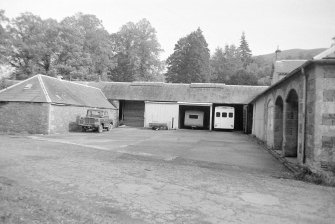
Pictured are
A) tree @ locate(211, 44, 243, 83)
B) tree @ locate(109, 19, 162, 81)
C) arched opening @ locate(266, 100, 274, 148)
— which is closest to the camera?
arched opening @ locate(266, 100, 274, 148)

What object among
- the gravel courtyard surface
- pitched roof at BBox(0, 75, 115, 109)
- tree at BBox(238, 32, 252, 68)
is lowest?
the gravel courtyard surface

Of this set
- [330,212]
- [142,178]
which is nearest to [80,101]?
[142,178]

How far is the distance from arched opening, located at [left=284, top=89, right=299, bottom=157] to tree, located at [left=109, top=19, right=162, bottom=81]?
4404 cm

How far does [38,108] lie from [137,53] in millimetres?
37111

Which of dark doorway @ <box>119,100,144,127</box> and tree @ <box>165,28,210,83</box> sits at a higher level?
tree @ <box>165,28,210,83</box>

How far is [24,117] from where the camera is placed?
21.2 meters

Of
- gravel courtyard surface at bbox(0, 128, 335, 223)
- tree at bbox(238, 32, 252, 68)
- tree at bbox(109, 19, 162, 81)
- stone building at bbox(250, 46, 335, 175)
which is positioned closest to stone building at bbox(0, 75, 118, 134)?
gravel courtyard surface at bbox(0, 128, 335, 223)

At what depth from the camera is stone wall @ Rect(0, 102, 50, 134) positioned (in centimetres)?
2095

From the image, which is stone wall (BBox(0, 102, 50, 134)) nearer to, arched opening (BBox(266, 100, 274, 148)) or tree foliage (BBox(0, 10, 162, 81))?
arched opening (BBox(266, 100, 274, 148))

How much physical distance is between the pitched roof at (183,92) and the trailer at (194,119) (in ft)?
4.85

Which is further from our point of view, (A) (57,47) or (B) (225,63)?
(B) (225,63)

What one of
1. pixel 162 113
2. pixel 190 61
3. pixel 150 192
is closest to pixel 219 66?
pixel 190 61

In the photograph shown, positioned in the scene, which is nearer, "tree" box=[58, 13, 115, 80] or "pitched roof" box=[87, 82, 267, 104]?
"pitched roof" box=[87, 82, 267, 104]

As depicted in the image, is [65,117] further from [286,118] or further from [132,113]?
[286,118]
